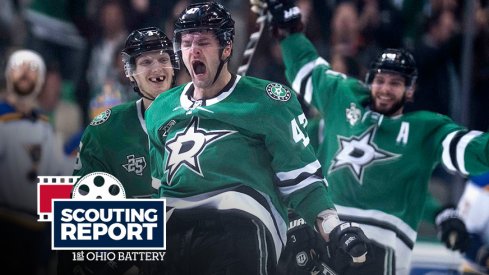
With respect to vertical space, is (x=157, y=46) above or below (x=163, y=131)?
above

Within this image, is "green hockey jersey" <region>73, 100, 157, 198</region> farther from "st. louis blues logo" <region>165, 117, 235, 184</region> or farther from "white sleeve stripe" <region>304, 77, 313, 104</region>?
"white sleeve stripe" <region>304, 77, 313, 104</region>

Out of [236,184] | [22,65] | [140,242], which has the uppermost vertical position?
[22,65]

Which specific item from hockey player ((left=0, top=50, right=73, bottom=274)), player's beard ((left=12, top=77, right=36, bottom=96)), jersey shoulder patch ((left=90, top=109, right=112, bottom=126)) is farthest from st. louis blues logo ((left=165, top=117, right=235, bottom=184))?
player's beard ((left=12, top=77, right=36, bottom=96))

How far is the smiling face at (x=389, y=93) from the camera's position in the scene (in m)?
3.92

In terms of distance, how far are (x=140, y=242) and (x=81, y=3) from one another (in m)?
0.92

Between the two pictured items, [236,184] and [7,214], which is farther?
[7,214]

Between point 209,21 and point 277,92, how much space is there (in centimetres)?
34

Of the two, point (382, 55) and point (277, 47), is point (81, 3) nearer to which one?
point (277, 47)

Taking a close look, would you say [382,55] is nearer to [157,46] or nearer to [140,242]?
[157,46]

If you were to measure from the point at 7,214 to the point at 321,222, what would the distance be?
3.94ft

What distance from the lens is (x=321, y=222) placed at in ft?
11.6

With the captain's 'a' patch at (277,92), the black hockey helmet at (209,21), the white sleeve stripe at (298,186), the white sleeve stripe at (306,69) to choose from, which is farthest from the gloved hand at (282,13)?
the white sleeve stripe at (298,186)

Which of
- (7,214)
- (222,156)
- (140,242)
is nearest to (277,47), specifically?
(222,156)

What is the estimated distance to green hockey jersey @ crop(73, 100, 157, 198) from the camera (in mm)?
3760
